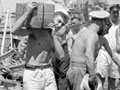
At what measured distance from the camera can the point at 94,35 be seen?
21.5 feet

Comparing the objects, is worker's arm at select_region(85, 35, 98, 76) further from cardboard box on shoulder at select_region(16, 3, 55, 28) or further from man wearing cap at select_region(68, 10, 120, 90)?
cardboard box on shoulder at select_region(16, 3, 55, 28)

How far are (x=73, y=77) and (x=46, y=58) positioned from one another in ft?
1.88

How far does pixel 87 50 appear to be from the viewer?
6492 millimetres

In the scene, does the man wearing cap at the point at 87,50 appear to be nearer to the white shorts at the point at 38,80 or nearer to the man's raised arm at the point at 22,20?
the white shorts at the point at 38,80

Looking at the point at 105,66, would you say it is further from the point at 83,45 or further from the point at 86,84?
the point at 86,84

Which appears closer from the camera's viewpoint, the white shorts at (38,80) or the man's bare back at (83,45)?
the white shorts at (38,80)

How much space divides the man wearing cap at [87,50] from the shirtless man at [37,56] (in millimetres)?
419

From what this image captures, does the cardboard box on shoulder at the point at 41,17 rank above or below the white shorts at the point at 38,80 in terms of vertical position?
above

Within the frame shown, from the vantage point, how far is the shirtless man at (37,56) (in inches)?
249

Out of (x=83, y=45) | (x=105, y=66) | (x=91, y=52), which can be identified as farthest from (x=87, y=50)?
(x=105, y=66)

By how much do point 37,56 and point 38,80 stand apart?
1.25 ft

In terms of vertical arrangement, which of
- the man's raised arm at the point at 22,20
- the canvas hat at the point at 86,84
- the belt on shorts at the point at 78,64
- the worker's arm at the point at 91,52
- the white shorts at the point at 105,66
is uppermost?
the man's raised arm at the point at 22,20

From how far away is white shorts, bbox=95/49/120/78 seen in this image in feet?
28.6

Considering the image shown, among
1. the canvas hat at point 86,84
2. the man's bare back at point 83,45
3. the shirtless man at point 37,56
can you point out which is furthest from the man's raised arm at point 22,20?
the canvas hat at point 86,84
